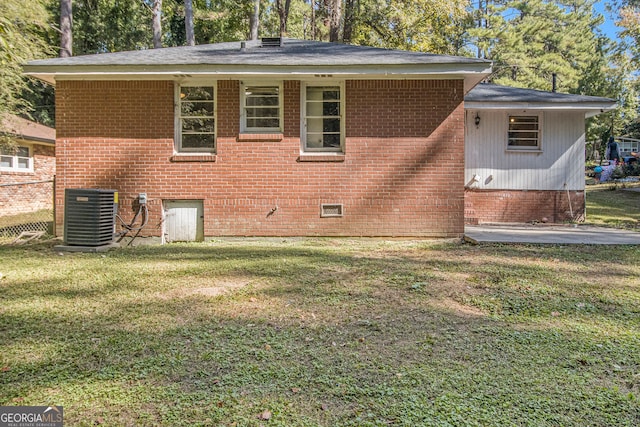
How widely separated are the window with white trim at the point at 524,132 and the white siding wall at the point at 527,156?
147mm

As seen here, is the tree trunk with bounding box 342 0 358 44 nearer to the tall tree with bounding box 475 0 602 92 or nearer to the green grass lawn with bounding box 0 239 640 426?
the tall tree with bounding box 475 0 602 92

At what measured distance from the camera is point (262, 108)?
8391 mm

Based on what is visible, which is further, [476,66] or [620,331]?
[476,66]

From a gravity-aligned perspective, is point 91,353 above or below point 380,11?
below

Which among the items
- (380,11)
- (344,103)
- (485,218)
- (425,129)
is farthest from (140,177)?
(380,11)

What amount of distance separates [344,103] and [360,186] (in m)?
1.61

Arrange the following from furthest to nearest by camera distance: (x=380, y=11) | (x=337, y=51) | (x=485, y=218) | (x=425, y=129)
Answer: (x=380, y=11) < (x=485, y=218) < (x=337, y=51) < (x=425, y=129)

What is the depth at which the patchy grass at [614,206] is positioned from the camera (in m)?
12.0

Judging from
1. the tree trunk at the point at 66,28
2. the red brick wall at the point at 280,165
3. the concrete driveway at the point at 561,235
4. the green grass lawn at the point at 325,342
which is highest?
the tree trunk at the point at 66,28

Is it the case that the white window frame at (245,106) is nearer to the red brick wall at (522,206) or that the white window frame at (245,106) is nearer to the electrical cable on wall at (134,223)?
the electrical cable on wall at (134,223)

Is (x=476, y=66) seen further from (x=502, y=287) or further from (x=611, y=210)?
(x=611, y=210)

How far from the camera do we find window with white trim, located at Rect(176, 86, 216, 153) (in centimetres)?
842

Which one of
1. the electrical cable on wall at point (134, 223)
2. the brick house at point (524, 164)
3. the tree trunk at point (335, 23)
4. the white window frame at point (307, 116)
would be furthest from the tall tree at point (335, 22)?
the electrical cable on wall at point (134, 223)

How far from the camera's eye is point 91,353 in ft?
10.4
